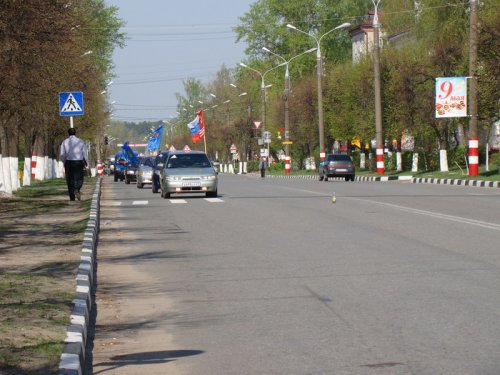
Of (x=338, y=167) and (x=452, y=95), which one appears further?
(x=338, y=167)

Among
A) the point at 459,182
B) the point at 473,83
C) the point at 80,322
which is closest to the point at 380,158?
the point at 473,83

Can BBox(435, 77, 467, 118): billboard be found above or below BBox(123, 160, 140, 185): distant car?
above

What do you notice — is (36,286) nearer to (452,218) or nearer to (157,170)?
(452,218)

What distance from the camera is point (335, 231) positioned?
1927 centimetres

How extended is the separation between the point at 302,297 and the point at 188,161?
25690 millimetres

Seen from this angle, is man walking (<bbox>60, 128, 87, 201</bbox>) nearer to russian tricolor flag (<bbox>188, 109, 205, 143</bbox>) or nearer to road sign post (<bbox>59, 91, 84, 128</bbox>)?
road sign post (<bbox>59, 91, 84, 128</bbox>)

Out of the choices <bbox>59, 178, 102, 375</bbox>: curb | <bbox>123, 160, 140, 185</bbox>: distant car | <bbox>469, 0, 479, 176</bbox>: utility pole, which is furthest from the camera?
<bbox>123, 160, 140, 185</bbox>: distant car

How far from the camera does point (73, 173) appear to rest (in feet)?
102

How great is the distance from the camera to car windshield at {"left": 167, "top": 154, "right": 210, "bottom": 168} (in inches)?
1435

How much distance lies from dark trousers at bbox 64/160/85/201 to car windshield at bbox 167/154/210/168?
517 centimetres

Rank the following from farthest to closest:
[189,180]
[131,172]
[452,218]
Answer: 1. [131,172]
2. [189,180]
3. [452,218]

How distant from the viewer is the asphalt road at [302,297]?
26.5 ft

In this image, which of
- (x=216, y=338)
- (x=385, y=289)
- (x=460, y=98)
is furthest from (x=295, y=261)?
(x=460, y=98)

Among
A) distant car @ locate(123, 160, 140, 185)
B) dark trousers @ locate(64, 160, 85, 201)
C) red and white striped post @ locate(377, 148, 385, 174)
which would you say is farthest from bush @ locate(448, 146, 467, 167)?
dark trousers @ locate(64, 160, 85, 201)
